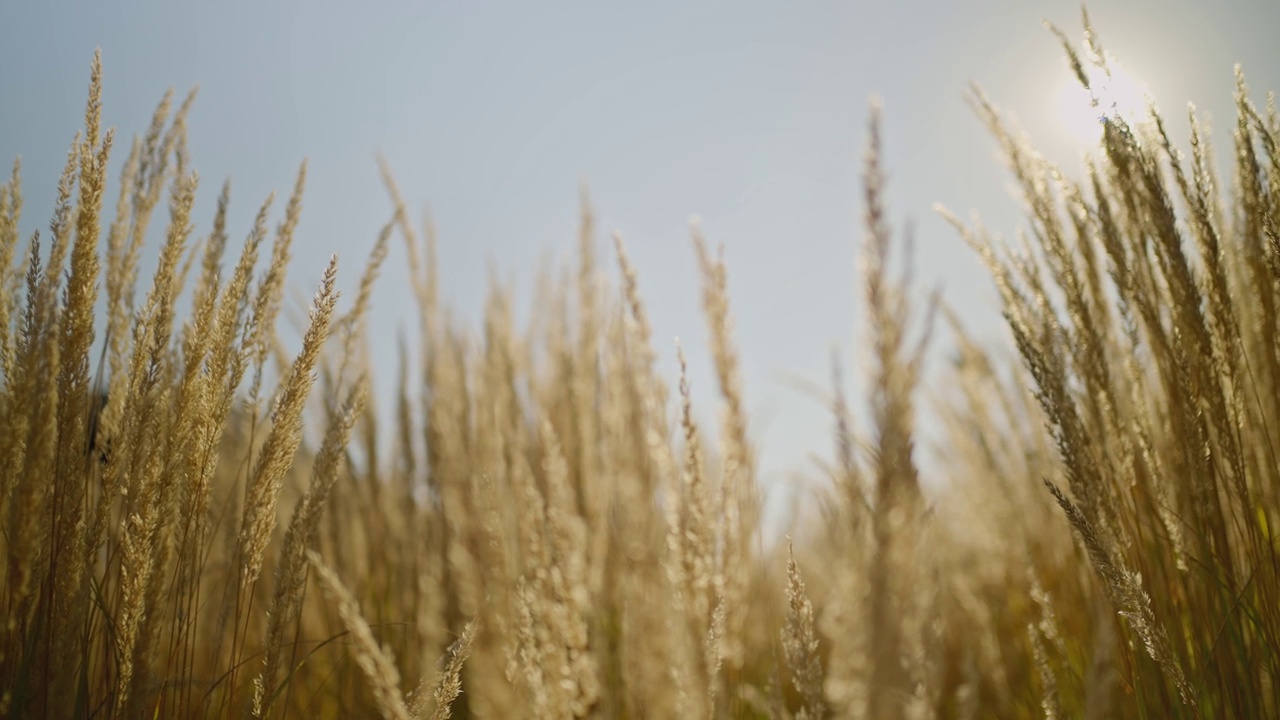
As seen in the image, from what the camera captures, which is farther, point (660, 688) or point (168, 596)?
point (168, 596)

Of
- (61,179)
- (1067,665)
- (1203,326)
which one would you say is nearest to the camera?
(1203,326)

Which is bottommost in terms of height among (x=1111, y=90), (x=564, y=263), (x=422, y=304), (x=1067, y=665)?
(x=1067, y=665)

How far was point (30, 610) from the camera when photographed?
1355 mm

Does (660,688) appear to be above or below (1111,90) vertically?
below

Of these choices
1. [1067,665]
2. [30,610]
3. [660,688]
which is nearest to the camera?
[660,688]

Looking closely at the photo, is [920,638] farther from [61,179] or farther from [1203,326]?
[61,179]

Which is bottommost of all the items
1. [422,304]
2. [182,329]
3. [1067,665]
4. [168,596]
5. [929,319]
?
[1067,665]

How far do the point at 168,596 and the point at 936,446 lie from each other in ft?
11.8

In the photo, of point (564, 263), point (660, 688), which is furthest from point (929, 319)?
point (564, 263)

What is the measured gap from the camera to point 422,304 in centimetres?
288

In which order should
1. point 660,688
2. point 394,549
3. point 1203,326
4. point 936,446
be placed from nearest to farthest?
point 660,688
point 1203,326
point 394,549
point 936,446

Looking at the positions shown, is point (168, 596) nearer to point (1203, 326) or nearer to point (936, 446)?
point (1203, 326)

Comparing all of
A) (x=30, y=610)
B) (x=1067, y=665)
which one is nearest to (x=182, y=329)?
(x=30, y=610)

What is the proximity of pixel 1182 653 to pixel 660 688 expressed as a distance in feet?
3.62
